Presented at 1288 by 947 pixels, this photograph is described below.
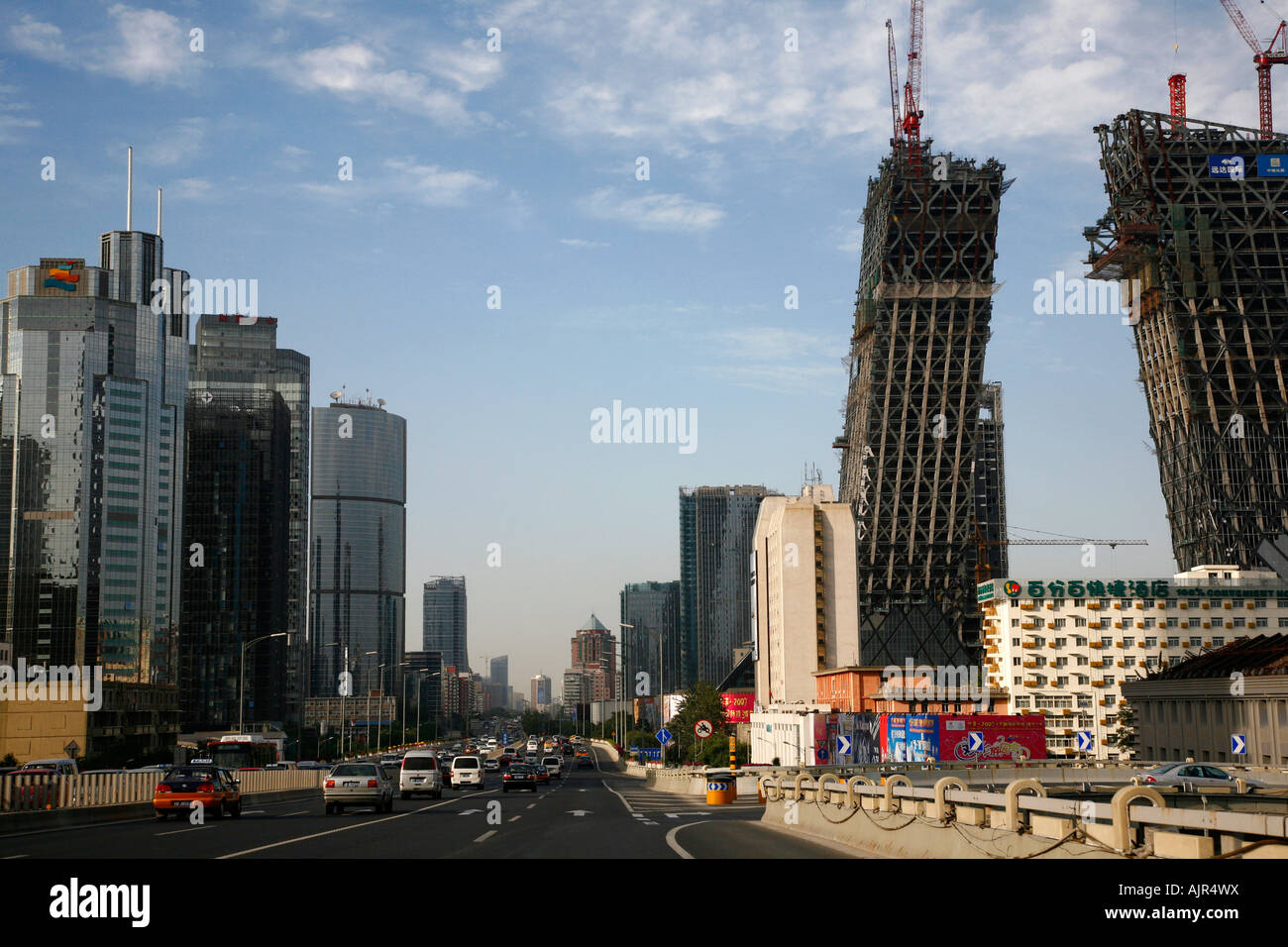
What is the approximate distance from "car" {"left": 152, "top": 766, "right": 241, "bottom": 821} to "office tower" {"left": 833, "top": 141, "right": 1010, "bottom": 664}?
419ft

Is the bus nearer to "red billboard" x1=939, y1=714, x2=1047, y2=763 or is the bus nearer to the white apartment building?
"red billboard" x1=939, y1=714, x2=1047, y2=763

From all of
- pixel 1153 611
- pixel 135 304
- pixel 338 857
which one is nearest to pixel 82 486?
pixel 135 304

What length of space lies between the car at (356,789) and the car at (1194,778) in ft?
85.2

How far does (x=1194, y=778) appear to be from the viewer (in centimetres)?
4388

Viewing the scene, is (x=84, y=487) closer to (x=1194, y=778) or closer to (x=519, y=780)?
(x=519, y=780)

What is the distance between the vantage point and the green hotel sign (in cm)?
12838

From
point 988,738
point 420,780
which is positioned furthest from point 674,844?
point 988,738

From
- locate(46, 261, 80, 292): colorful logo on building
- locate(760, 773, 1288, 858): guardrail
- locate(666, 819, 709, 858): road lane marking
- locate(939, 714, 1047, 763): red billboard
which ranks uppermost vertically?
locate(46, 261, 80, 292): colorful logo on building

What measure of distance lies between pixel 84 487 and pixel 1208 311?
6167 inches

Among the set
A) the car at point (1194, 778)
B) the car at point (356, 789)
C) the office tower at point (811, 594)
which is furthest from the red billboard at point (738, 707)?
the car at point (356, 789)

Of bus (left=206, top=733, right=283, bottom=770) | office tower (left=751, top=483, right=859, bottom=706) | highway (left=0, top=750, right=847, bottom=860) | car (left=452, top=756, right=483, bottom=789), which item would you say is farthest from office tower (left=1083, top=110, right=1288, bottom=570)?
highway (left=0, top=750, right=847, bottom=860)

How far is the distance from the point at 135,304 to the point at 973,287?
128 metres

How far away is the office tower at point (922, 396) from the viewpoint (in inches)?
6152

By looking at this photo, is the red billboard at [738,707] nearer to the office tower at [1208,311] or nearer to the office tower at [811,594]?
the office tower at [811,594]
